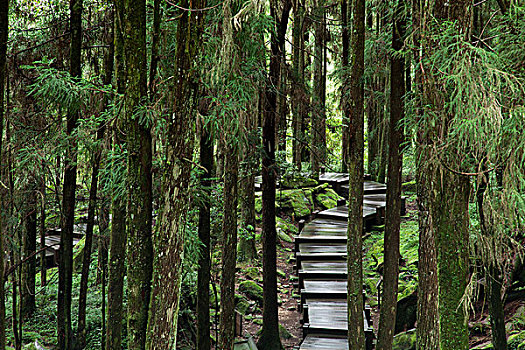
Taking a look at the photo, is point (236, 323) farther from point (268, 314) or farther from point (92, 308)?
point (92, 308)

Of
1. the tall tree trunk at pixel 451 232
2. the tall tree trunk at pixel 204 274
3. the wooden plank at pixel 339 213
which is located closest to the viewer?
the tall tree trunk at pixel 451 232

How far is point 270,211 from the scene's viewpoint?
10.6 meters

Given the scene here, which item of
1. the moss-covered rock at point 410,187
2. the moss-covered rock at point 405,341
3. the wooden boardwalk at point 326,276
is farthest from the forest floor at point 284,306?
the moss-covered rock at point 410,187

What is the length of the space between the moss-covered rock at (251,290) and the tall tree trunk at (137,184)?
8.88 metres

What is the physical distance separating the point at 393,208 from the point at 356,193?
967 millimetres

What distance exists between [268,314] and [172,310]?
6.10 m

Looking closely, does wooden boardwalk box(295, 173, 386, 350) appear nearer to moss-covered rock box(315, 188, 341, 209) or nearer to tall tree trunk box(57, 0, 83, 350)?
moss-covered rock box(315, 188, 341, 209)

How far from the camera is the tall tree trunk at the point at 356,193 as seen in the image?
787 centimetres

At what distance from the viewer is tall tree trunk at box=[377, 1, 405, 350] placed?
27.6 ft

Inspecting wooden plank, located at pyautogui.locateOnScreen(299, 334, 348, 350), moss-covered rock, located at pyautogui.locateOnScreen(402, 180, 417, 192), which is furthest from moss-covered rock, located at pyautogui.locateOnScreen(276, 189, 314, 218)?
wooden plank, located at pyautogui.locateOnScreen(299, 334, 348, 350)

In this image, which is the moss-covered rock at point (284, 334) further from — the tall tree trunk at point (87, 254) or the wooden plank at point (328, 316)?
the tall tree trunk at point (87, 254)

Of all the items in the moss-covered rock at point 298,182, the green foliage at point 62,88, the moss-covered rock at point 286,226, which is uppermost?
the green foliage at point 62,88

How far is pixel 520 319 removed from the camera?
32.4 ft

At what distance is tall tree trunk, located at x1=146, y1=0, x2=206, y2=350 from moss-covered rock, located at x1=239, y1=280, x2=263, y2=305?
924 cm
